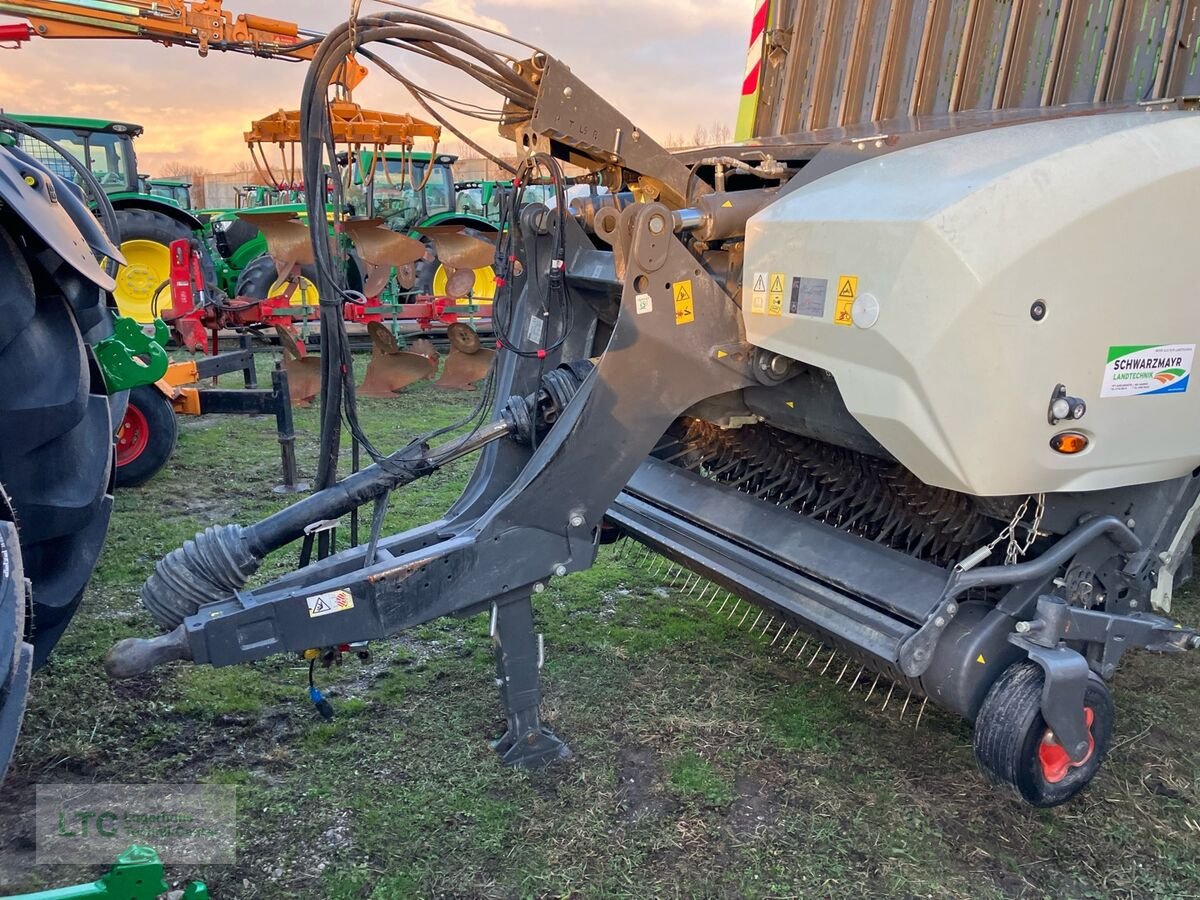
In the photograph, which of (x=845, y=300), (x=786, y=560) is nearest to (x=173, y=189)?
(x=786, y=560)

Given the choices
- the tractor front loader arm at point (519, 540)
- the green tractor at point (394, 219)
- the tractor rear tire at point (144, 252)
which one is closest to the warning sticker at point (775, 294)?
the tractor front loader arm at point (519, 540)

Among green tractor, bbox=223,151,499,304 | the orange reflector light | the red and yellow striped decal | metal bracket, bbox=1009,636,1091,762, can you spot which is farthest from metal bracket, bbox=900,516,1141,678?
green tractor, bbox=223,151,499,304

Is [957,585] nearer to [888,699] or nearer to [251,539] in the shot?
[888,699]

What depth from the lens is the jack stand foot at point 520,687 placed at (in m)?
2.34

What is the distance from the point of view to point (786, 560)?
2.60 metres

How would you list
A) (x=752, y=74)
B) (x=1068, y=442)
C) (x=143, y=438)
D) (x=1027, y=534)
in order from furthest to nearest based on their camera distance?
(x=143, y=438)
(x=752, y=74)
(x=1027, y=534)
(x=1068, y=442)

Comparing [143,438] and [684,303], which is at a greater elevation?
[684,303]

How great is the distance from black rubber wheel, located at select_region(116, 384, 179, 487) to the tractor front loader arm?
9.17 feet

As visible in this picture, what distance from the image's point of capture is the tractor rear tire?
8969mm

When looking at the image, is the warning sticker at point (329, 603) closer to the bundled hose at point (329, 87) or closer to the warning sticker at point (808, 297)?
the bundled hose at point (329, 87)

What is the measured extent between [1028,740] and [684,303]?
49.1 inches

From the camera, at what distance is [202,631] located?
2051mm

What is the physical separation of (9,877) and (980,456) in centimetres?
222

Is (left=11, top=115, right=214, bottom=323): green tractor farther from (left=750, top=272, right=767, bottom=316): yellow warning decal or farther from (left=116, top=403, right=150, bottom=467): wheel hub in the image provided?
(left=750, top=272, right=767, bottom=316): yellow warning decal
